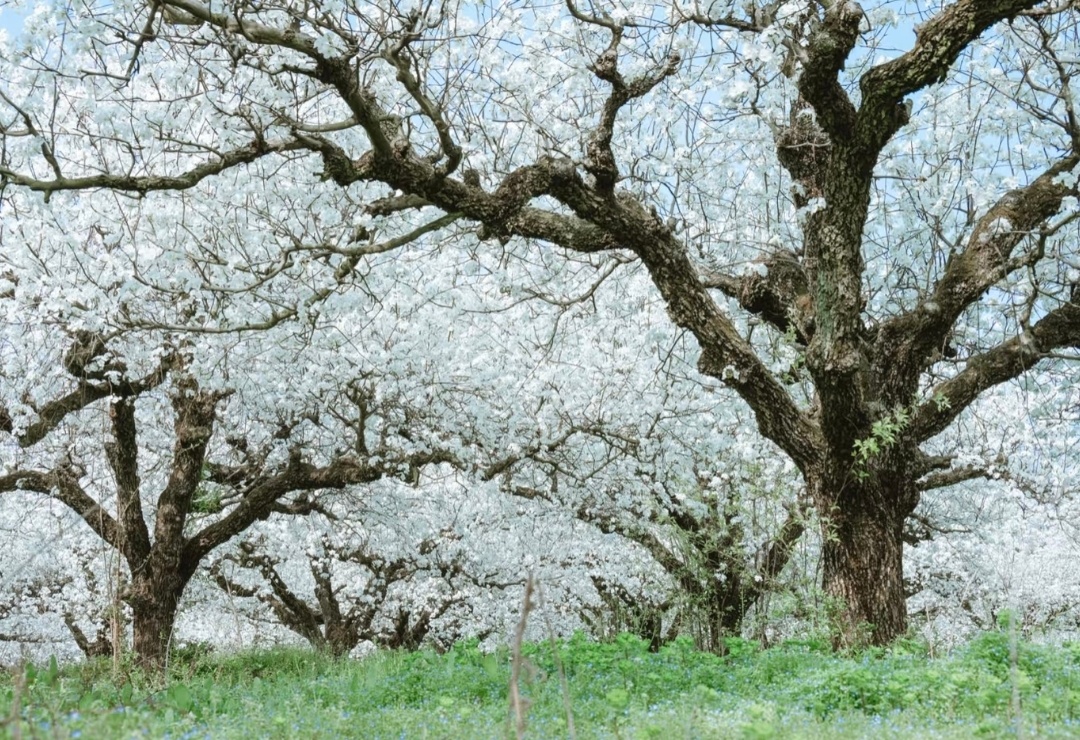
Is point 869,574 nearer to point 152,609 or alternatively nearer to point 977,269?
point 977,269

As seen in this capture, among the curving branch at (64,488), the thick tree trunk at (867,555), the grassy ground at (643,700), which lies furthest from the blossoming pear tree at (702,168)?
the curving branch at (64,488)

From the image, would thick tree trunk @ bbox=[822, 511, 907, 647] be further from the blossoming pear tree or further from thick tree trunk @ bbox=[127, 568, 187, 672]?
thick tree trunk @ bbox=[127, 568, 187, 672]

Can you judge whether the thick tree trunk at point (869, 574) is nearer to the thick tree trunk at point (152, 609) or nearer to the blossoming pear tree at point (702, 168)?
the blossoming pear tree at point (702, 168)

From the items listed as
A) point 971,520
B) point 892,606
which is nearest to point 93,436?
point 892,606

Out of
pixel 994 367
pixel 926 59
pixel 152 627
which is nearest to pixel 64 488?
pixel 152 627

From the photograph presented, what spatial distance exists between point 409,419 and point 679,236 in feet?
14.6

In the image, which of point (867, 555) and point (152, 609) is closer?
point (867, 555)

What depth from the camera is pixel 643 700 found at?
5340 millimetres

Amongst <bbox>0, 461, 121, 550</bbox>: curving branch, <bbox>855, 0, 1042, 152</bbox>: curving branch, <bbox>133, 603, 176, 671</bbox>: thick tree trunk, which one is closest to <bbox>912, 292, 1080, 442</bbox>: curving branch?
<bbox>855, 0, 1042, 152</bbox>: curving branch

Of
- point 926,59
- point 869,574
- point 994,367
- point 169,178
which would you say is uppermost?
point 926,59

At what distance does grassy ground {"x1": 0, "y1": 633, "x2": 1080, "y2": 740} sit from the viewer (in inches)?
161

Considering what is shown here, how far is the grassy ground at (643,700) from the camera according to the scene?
408 cm

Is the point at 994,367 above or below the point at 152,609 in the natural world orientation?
above

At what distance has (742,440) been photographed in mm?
12156
